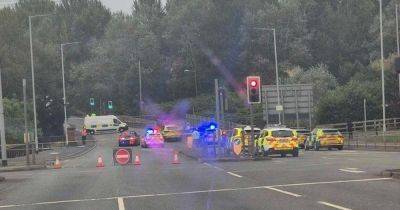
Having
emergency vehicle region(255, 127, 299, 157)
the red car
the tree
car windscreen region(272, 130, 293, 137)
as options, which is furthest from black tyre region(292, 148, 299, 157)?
the tree

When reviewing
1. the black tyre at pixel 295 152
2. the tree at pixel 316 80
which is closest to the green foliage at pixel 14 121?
the black tyre at pixel 295 152

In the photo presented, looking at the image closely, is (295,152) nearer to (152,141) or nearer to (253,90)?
(253,90)

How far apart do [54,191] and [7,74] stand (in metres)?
68.6

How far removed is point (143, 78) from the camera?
10169cm

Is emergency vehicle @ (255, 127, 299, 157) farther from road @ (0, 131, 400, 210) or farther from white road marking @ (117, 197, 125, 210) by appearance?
white road marking @ (117, 197, 125, 210)

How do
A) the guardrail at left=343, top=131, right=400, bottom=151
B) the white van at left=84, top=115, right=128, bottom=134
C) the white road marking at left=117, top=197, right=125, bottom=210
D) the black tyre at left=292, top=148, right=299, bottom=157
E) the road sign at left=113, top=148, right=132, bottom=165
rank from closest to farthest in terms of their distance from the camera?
the white road marking at left=117, top=197, right=125, bottom=210 < the road sign at left=113, top=148, right=132, bottom=165 < the black tyre at left=292, top=148, right=299, bottom=157 < the guardrail at left=343, top=131, right=400, bottom=151 < the white van at left=84, top=115, right=128, bottom=134

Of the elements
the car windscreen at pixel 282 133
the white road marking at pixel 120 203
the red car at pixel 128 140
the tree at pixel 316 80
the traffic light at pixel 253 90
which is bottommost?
the red car at pixel 128 140

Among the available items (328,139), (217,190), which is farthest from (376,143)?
(217,190)

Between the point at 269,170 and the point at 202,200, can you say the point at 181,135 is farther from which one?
the point at 202,200

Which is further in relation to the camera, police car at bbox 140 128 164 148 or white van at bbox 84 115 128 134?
white van at bbox 84 115 128 134

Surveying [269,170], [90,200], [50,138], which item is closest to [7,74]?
[50,138]

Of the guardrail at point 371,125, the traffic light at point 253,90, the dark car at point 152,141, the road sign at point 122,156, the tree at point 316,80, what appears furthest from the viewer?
the tree at point 316,80

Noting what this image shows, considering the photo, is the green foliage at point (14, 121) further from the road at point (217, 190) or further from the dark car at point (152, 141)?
the road at point (217, 190)

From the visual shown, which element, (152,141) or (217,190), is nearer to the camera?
(217,190)
